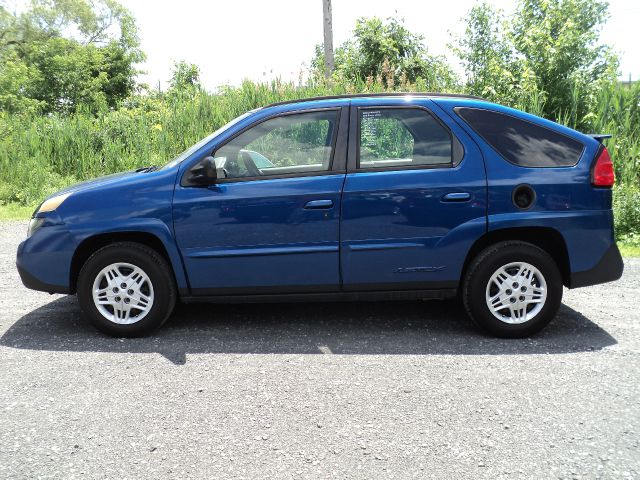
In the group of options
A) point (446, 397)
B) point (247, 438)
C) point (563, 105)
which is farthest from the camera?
point (563, 105)

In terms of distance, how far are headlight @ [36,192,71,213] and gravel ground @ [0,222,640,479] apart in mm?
1013

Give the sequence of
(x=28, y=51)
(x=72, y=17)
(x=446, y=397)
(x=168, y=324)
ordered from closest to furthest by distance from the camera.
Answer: (x=446, y=397), (x=168, y=324), (x=28, y=51), (x=72, y=17)

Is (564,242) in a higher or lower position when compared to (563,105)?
lower

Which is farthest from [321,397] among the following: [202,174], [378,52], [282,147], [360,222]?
[378,52]

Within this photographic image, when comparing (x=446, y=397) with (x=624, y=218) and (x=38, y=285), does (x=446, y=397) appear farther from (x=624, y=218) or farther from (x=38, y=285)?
(x=624, y=218)

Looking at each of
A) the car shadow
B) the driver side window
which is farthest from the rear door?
the car shadow

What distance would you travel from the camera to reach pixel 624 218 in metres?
8.16

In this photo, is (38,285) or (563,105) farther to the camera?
(563,105)

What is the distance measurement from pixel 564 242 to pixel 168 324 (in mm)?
3253

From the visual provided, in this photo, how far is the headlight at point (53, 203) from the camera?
4.52 metres

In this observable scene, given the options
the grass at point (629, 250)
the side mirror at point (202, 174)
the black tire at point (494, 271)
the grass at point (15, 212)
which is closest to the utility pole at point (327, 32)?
the grass at point (15, 212)

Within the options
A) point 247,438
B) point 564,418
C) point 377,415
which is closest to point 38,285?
point 247,438

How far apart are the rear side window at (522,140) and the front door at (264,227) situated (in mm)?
1124

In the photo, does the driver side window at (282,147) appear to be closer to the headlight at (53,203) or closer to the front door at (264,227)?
the front door at (264,227)
